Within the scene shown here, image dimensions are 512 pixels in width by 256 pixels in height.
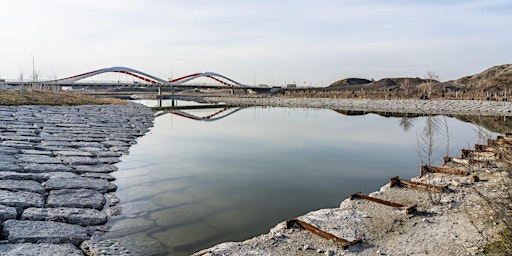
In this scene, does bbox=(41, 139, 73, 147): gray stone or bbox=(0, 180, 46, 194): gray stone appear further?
bbox=(41, 139, 73, 147): gray stone

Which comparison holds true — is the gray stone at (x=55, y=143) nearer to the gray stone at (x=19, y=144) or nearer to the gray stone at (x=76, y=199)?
the gray stone at (x=19, y=144)

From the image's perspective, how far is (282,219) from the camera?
442 cm

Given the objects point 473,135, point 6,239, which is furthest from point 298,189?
point 473,135

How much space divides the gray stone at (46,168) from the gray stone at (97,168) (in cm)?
17

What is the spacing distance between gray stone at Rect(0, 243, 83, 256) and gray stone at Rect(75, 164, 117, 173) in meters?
2.74

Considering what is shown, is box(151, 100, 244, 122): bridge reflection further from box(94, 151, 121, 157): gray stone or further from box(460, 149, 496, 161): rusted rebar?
box(460, 149, 496, 161): rusted rebar

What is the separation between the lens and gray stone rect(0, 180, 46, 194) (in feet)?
14.3

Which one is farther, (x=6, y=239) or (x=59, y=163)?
(x=59, y=163)

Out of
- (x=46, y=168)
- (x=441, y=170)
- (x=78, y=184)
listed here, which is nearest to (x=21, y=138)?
(x=46, y=168)

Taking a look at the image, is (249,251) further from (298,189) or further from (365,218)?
(298,189)

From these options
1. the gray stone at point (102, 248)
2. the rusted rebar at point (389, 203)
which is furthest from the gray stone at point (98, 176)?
the rusted rebar at point (389, 203)

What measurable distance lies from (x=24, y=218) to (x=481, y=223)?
4.33 meters

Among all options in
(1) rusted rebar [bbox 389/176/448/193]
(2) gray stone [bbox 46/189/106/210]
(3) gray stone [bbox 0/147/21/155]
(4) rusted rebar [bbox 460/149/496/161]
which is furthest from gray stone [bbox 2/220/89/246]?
(4) rusted rebar [bbox 460/149/496/161]

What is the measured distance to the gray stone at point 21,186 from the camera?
4.36m
